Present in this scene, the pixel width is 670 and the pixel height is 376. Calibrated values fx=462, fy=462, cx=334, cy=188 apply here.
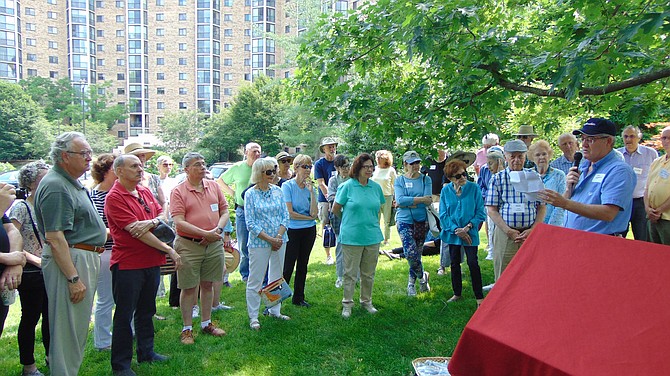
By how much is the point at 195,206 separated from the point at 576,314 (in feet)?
12.8

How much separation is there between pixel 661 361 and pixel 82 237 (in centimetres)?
377

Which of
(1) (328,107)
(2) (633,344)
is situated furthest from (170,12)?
(2) (633,344)

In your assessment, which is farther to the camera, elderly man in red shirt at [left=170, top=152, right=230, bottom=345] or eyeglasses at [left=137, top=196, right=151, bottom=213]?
elderly man in red shirt at [left=170, top=152, right=230, bottom=345]

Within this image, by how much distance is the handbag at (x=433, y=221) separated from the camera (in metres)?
6.49

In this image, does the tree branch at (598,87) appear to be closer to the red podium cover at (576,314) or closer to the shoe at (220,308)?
the red podium cover at (576,314)

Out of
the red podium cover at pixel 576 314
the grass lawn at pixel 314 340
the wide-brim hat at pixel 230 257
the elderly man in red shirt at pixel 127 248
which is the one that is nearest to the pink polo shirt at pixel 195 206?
→ the elderly man in red shirt at pixel 127 248

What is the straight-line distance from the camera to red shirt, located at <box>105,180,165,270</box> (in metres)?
4.07

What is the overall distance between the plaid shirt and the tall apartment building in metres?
70.6

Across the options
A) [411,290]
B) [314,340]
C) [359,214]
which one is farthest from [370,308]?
[359,214]

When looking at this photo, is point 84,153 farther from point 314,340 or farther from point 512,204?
point 512,204

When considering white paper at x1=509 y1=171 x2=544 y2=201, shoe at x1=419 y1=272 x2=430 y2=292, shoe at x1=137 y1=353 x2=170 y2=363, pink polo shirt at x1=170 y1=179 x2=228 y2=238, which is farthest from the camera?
shoe at x1=419 y1=272 x2=430 y2=292

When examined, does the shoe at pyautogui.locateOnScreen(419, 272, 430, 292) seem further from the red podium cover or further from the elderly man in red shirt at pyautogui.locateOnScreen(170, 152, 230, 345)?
the red podium cover

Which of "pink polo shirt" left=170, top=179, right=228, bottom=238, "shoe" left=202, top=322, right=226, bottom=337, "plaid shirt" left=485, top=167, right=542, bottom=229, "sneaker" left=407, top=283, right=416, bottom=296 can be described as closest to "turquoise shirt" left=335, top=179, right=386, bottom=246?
"sneaker" left=407, top=283, right=416, bottom=296

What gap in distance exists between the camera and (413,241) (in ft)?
21.5
